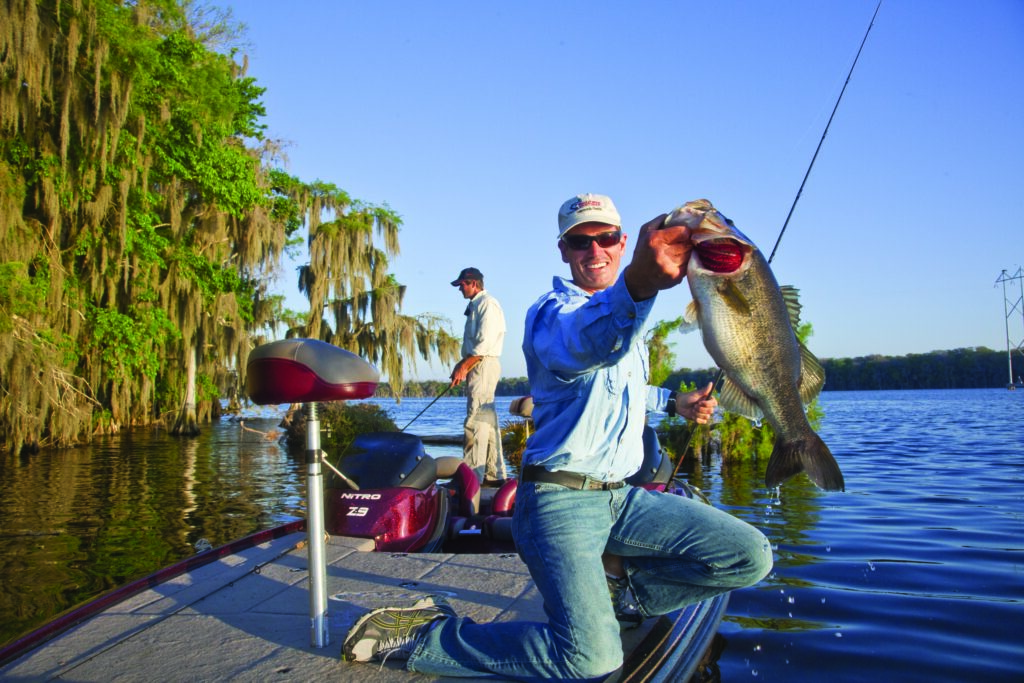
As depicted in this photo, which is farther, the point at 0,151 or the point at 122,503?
the point at 0,151

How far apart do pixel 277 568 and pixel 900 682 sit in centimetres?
334

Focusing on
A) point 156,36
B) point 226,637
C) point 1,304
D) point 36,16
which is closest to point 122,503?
point 1,304

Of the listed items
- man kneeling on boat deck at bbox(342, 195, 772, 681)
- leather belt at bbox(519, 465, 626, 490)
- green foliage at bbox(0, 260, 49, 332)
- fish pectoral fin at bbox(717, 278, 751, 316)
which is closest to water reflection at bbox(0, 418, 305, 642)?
green foliage at bbox(0, 260, 49, 332)

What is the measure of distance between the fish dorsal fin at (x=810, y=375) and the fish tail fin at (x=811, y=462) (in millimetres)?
139

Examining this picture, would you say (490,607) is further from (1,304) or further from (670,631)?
(1,304)

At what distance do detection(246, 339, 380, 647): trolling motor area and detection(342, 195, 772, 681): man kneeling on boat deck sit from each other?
0.22 meters

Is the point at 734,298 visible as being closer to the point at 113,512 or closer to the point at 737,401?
the point at 737,401

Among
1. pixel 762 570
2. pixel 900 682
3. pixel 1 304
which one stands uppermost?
pixel 1 304

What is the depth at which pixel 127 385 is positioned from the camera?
21281mm

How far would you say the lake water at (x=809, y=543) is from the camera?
4418 mm

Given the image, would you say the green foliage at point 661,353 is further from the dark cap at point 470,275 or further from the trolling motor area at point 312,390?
the trolling motor area at point 312,390

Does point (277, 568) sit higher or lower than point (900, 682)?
higher

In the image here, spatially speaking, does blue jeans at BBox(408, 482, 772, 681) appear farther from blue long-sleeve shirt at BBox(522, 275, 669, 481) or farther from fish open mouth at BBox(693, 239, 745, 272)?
fish open mouth at BBox(693, 239, 745, 272)

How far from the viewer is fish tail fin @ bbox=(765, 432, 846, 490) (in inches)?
77.9
